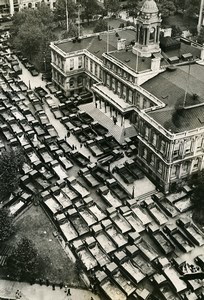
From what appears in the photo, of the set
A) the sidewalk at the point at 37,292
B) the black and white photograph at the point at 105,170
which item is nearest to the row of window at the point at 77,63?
the black and white photograph at the point at 105,170

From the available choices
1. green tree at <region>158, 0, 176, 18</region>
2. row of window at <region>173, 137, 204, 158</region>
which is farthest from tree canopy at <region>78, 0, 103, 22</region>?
row of window at <region>173, 137, 204, 158</region>

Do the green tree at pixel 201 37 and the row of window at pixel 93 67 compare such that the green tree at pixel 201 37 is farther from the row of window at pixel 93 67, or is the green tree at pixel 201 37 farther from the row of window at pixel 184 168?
the row of window at pixel 184 168

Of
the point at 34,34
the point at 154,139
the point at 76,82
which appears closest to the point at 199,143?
the point at 154,139

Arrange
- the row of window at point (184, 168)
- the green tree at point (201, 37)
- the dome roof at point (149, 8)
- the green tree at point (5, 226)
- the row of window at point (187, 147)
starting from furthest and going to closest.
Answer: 1. the green tree at point (201, 37)
2. the dome roof at point (149, 8)
3. the row of window at point (184, 168)
4. the row of window at point (187, 147)
5. the green tree at point (5, 226)

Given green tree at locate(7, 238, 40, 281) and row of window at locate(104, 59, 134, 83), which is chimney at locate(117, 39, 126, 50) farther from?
green tree at locate(7, 238, 40, 281)

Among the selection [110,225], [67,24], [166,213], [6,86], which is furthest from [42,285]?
[67,24]
